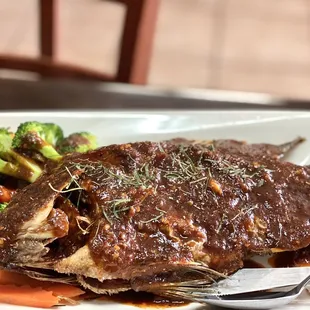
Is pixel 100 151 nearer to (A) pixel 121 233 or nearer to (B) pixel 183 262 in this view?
(A) pixel 121 233

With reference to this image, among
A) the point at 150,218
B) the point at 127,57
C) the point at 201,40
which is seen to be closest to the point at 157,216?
the point at 150,218

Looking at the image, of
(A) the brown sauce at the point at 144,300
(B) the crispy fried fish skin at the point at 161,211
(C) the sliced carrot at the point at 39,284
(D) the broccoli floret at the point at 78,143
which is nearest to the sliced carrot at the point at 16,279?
(C) the sliced carrot at the point at 39,284

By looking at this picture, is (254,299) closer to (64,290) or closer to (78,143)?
(64,290)

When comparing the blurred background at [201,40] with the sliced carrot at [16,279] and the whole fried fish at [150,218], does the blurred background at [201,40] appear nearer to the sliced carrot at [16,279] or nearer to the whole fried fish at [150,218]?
the whole fried fish at [150,218]

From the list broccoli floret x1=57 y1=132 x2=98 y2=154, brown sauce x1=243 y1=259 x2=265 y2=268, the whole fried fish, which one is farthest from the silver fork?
broccoli floret x1=57 y1=132 x2=98 y2=154

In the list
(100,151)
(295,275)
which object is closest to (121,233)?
(100,151)

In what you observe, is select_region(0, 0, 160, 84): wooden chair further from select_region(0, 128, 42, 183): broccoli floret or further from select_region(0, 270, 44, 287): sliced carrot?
select_region(0, 270, 44, 287): sliced carrot
